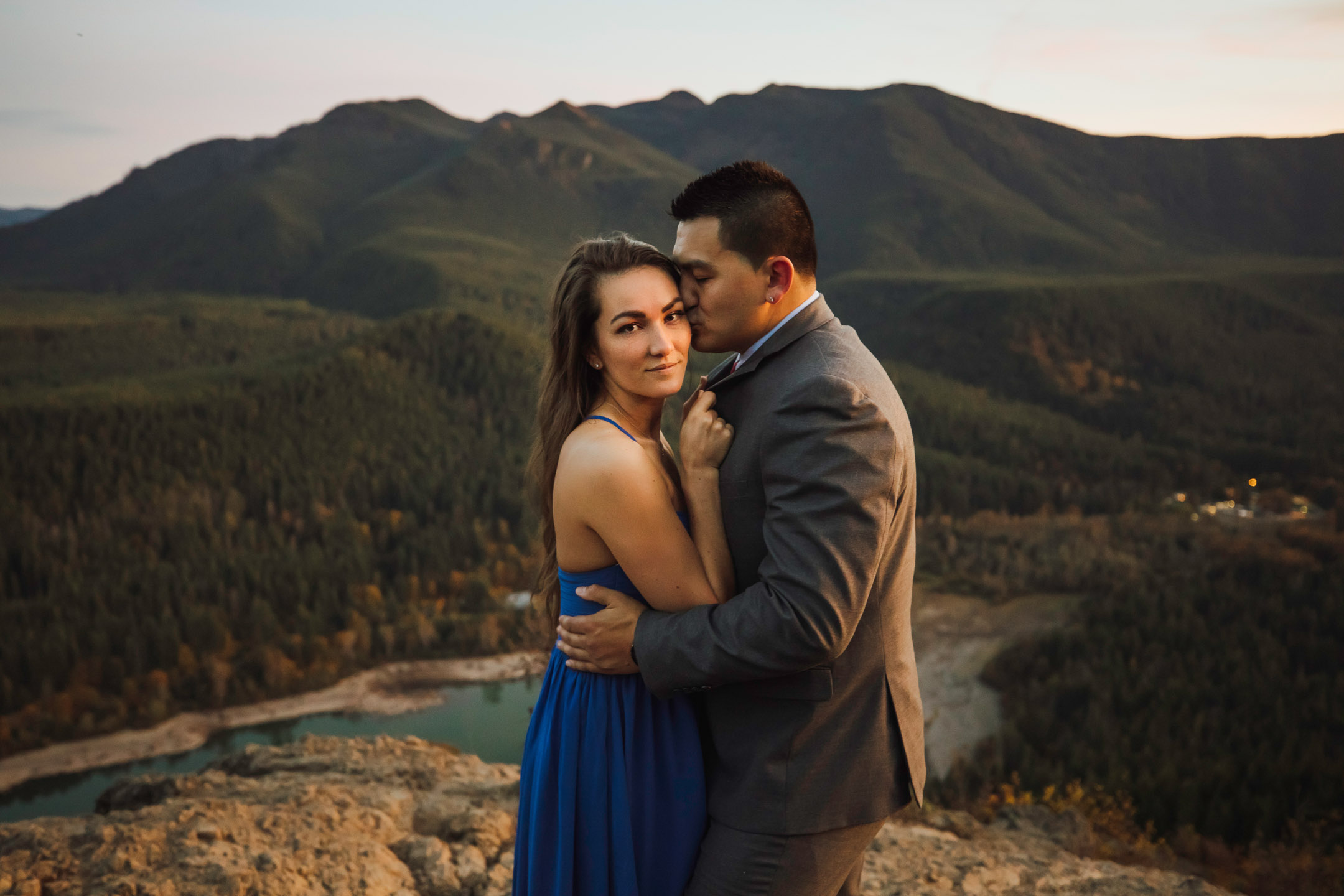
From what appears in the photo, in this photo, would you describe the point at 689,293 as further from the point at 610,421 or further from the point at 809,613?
the point at 809,613

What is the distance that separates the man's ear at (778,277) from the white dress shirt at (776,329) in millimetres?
80

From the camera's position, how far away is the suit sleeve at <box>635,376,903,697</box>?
299cm

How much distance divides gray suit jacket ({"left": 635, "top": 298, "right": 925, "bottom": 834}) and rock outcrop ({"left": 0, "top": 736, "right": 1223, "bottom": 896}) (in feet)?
14.0

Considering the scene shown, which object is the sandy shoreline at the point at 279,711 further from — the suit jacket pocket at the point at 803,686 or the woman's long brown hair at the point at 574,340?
the suit jacket pocket at the point at 803,686

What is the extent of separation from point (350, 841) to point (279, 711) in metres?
39.9

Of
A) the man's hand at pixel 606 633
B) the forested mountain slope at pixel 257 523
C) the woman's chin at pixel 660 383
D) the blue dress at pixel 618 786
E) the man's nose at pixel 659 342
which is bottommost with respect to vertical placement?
the forested mountain slope at pixel 257 523

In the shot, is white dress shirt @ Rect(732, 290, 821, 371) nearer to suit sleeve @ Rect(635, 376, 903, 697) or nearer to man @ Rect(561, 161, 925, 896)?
man @ Rect(561, 161, 925, 896)

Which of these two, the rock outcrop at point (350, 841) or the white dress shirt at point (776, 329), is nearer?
the white dress shirt at point (776, 329)

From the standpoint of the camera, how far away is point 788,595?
2994mm

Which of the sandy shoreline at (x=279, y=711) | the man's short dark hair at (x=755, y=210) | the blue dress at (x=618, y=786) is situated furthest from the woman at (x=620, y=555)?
the sandy shoreline at (x=279, y=711)

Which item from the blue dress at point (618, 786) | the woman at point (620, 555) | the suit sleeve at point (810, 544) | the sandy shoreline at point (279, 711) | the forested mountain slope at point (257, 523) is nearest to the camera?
the suit sleeve at point (810, 544)

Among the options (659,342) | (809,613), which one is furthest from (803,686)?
(659,342)

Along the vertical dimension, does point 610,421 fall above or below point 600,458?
above

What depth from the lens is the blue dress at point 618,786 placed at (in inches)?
140
